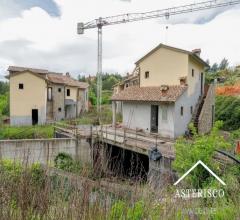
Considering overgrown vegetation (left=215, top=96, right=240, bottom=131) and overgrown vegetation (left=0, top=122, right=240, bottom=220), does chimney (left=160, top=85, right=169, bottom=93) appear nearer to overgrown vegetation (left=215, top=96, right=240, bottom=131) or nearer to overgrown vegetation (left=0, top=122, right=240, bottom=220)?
overgrown vegetation (left=215, top=96, right=240, bottom=131)

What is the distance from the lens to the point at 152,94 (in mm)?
17875

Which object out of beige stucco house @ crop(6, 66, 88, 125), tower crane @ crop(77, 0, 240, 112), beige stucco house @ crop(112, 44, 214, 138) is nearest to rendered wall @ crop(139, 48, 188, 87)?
beige stucco house @ crop(112, 44, 214, 138)

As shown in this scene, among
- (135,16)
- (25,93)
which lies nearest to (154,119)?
(25,93)

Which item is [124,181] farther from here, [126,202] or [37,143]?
[37,143]

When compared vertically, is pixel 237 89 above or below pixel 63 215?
above

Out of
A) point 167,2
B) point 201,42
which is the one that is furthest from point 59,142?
point 167,2

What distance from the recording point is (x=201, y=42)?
3019cm

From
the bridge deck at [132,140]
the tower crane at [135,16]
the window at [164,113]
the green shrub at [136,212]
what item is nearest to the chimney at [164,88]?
the window at [164,113]

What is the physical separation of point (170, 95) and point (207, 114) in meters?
4.48

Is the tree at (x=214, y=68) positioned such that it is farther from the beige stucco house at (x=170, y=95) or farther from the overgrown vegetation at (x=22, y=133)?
the overgrown vegetation at (x=22, y=133)

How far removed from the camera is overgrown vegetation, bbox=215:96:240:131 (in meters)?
20.5

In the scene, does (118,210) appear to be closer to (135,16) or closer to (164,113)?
(164,113)

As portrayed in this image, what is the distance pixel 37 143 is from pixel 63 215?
13.6 metres

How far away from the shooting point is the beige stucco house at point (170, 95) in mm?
16875
